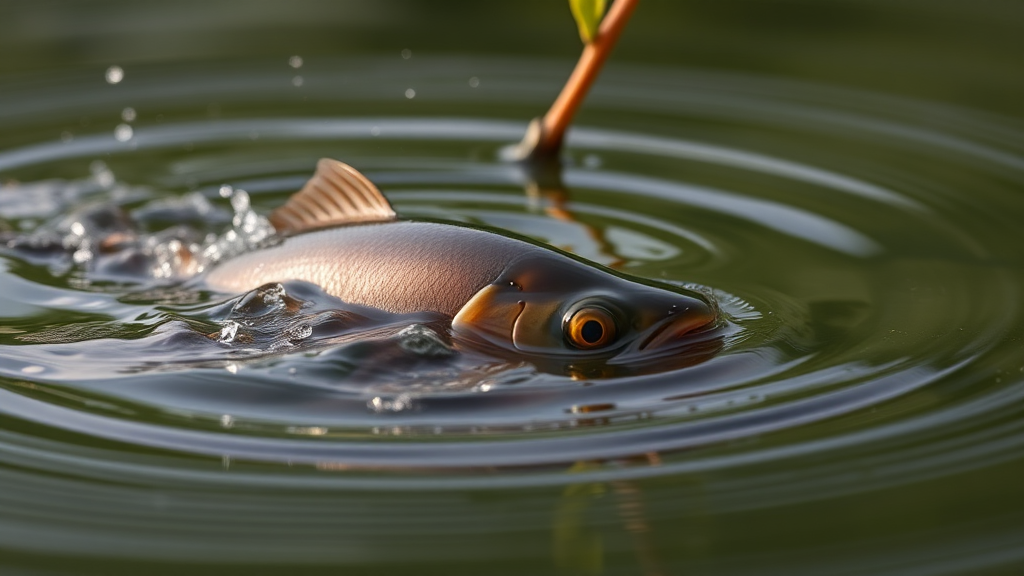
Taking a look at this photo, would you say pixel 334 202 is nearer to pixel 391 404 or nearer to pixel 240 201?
pixel 391 404

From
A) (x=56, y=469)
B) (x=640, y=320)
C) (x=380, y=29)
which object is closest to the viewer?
(x=56, y=469)

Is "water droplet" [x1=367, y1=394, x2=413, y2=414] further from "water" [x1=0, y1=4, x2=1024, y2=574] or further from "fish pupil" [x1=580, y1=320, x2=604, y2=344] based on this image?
"fish pupil" [x1=580, y1=320, x2=604, y2=344]

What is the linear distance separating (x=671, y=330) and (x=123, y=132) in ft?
12.6

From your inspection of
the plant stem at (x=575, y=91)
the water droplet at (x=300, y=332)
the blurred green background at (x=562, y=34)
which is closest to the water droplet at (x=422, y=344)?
the water droplet at (x=300, y=332)

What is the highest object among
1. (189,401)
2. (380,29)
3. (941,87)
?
(380,29)

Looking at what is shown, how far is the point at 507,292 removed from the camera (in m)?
3.64

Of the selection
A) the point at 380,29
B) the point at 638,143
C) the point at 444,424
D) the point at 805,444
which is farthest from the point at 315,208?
the point at 380,29

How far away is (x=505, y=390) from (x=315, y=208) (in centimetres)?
122

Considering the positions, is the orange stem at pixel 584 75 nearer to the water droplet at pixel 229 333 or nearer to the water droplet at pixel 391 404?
the water droplet at pixel 229 333

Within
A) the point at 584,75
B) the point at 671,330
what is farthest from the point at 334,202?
the point at 584,75

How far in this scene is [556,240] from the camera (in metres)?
4.91

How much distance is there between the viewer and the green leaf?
5.38m

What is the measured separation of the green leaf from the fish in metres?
1.75

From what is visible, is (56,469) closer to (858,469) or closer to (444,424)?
(444,424)
